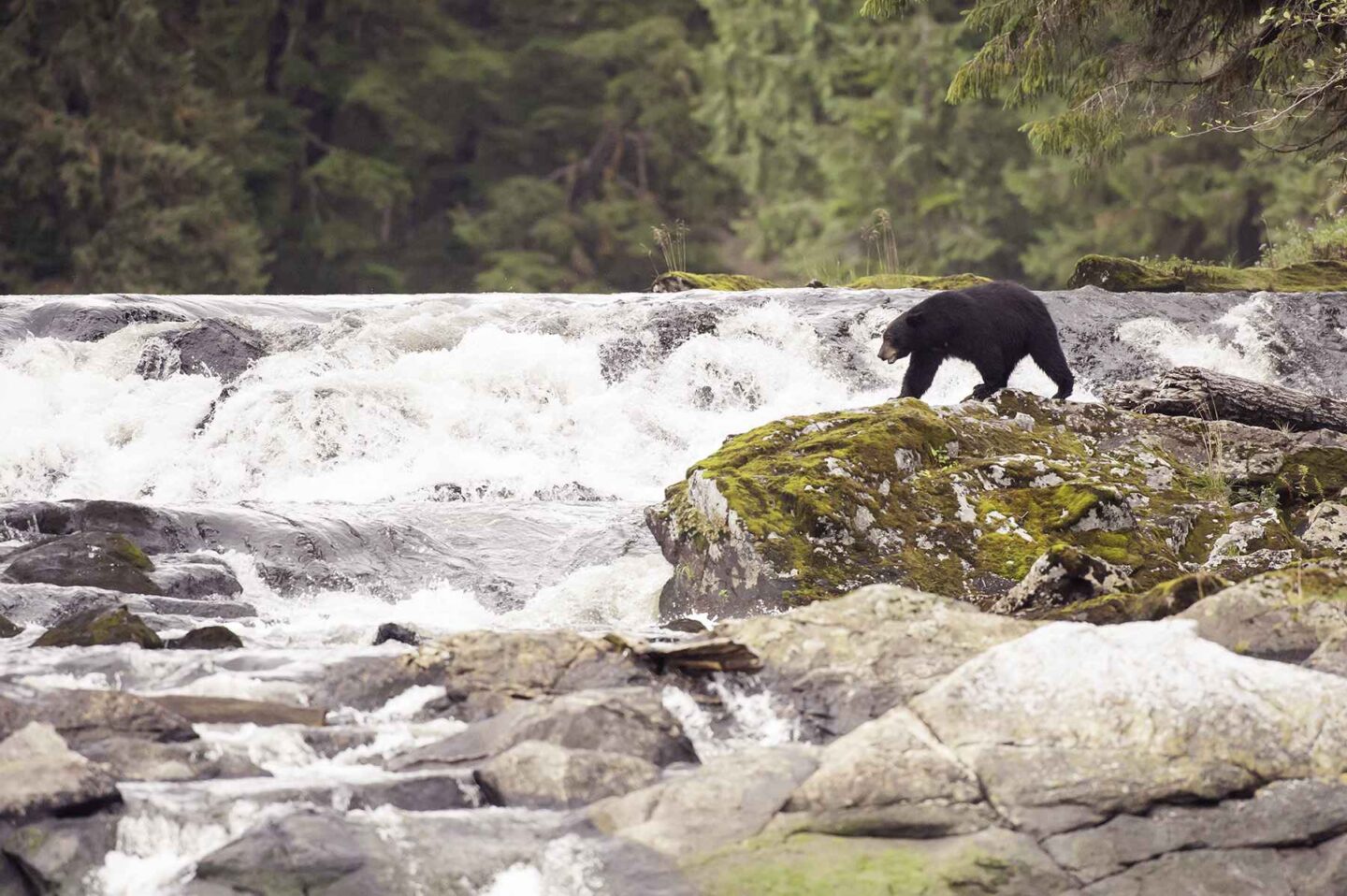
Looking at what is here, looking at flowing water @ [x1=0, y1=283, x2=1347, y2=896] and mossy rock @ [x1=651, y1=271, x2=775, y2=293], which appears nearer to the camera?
flowing water @ [x1=0, y1=283, x2=1347, y2=896]

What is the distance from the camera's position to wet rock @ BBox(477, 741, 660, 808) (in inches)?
174

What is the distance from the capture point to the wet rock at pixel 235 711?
4891mm

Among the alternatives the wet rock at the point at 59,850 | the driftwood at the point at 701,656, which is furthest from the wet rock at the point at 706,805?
the wet rock at the point at 59,850

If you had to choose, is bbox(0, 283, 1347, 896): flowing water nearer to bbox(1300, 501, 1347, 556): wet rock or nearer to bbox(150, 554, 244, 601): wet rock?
bbox(150, 554, 244, 601): wet rock

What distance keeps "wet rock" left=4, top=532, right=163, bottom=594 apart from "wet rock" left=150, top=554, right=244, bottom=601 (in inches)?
2.6

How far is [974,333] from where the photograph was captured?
365 inches

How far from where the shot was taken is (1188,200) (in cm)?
2603

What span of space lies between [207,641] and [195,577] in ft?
4.70

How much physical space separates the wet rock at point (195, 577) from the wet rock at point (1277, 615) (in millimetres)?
4099

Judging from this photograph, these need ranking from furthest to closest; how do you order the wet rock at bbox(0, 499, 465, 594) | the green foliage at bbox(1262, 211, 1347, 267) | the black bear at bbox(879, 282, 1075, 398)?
the green foliage at bbox(1262, 211, 1347, 267)
the black bear at bbox(879, 282, 1075, 398)
the wet rock at bbox(0, 499, 465, 594)

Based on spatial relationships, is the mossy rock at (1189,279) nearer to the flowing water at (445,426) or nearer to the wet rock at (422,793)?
the flowing water at (445,426)

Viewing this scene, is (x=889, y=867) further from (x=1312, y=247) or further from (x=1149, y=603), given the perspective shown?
(x=1312, y=247)

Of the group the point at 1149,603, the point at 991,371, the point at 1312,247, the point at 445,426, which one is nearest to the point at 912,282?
the point at 991,371

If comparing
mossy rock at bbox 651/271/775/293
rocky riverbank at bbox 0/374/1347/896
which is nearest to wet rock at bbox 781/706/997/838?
rocky riverbank at bbox 0/374/1347/896
